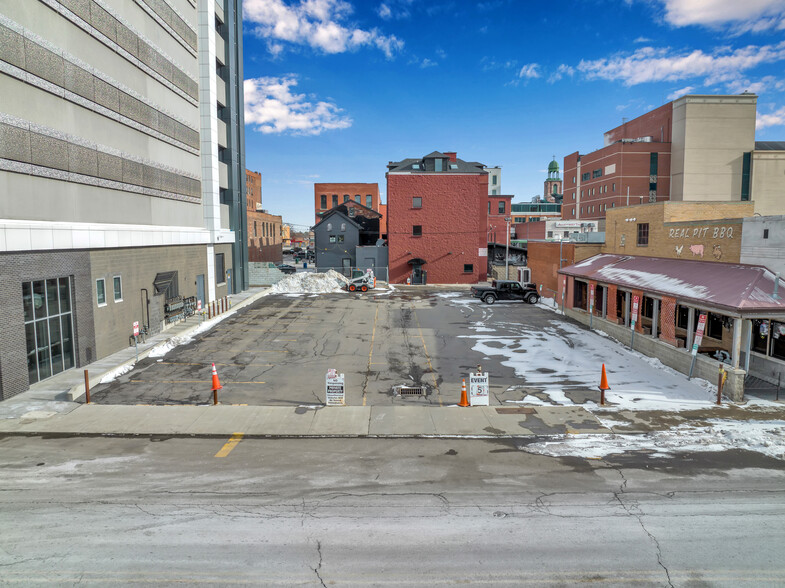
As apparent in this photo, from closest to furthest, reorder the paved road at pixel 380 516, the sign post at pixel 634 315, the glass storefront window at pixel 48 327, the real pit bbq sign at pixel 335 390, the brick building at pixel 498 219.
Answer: the paved road at pixel 380 516 → the real pit bbq sign at pixel 335 390 → the glass storefront window at pixel 48 327 → the sign post at pixel 634 315 → the brick building at pixel 498 219

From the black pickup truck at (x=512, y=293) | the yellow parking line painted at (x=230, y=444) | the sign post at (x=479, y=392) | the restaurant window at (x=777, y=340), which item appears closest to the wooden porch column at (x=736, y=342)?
the restaurant window at (x=777, y=340)

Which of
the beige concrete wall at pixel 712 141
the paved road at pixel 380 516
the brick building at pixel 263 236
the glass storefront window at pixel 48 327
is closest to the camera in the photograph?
the paved road at pixel 380 516

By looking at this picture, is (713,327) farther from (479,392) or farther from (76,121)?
(76,121)

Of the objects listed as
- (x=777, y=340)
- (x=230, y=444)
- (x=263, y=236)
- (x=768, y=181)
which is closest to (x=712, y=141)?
(x=768, y=181)

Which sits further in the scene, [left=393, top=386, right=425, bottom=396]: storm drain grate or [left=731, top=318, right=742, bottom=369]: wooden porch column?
[left=393, top=386, right=425, bottom=396]: storm drain grate

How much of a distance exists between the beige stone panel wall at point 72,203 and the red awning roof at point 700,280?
77.6 feet

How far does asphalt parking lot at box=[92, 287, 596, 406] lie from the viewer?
52.2 ft

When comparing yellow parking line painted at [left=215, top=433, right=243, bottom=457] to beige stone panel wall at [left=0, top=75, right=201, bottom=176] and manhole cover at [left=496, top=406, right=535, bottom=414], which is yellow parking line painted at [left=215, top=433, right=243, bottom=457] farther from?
beige stone panel wall at [left=0, top=75, right=201, bottom=176]

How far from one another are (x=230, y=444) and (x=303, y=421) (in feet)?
7.04

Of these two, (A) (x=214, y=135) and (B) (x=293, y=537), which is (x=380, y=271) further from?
(B) (x=293, y=537)

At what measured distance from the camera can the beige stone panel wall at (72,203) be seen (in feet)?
51.9

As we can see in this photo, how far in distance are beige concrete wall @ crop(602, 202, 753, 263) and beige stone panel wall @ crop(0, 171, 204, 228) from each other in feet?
86.2

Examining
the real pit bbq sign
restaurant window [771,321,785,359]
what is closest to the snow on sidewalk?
restaurant window [771,321,785,359]

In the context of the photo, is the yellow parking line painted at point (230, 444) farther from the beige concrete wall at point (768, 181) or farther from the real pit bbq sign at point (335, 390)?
the beige concrete wall at point (768, 181)
